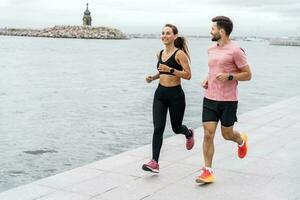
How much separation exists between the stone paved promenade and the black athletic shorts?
32.0 inches

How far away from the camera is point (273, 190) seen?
6.20 meters

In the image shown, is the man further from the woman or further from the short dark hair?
the woman

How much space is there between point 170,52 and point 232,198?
1988 mm

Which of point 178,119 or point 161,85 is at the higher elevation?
point 161,85

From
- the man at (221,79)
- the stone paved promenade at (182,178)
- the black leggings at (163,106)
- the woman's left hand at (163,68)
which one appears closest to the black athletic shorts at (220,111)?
the man at (221,79)

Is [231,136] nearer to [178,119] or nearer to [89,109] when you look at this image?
[178,119]

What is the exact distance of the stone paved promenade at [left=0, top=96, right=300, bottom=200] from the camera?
19.6 feet

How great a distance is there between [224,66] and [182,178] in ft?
5.19

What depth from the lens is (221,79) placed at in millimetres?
5977

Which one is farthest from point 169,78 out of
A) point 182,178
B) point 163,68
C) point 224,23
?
point 182,178

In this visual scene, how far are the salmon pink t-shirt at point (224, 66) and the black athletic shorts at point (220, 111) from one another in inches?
2.3

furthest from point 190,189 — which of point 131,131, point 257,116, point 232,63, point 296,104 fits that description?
point 296,104

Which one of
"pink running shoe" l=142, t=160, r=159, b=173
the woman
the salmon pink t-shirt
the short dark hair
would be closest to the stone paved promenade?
"pink running shoe" l=142, t=160, r=159, b=173

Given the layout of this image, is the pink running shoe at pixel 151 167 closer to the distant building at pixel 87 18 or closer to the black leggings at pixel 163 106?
the black leggings at pixel 163 106
